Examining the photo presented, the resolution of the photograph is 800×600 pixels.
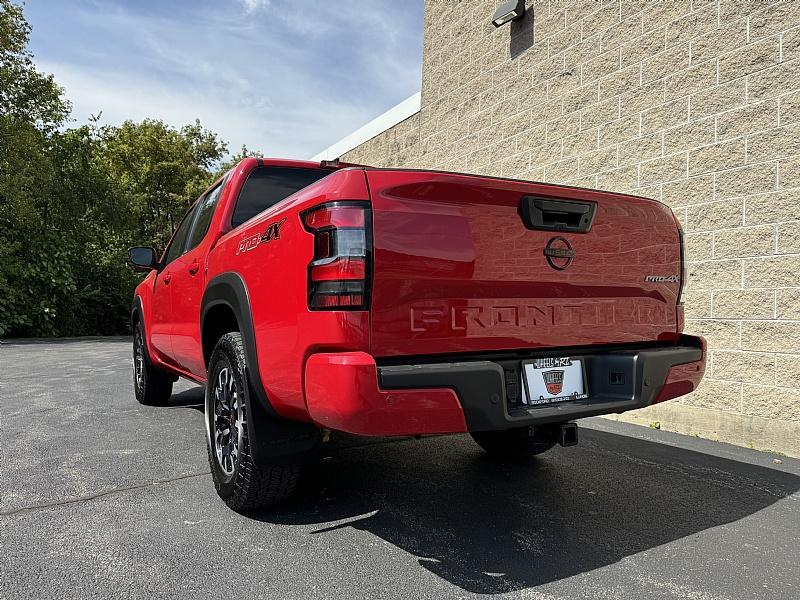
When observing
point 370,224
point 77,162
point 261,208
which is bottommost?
point 370,224

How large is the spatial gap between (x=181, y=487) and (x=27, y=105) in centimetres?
1840

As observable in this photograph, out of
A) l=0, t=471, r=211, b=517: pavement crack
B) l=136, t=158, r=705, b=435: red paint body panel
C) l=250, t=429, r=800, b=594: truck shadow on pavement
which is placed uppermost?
l=136, t=158, r=705, b=435: red paint body panel

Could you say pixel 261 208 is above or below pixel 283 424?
above

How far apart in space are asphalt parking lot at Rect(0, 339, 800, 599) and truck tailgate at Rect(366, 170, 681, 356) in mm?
936

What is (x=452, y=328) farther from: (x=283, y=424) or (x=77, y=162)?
(x=77, y=162)

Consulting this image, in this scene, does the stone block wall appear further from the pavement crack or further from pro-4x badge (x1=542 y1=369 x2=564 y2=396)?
the pavement crack

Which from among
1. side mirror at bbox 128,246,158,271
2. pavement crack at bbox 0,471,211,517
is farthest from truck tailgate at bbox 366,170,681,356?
side mirror at bbox 128,246,158,271

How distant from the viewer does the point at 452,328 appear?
8.21ft

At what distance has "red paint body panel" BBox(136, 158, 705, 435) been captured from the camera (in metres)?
2.35

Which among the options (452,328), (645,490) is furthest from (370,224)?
(645,490)

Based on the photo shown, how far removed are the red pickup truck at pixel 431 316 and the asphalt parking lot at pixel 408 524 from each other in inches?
15.7

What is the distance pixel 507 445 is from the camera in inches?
165

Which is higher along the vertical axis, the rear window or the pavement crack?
the rear window

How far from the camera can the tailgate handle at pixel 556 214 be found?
2.73 m
